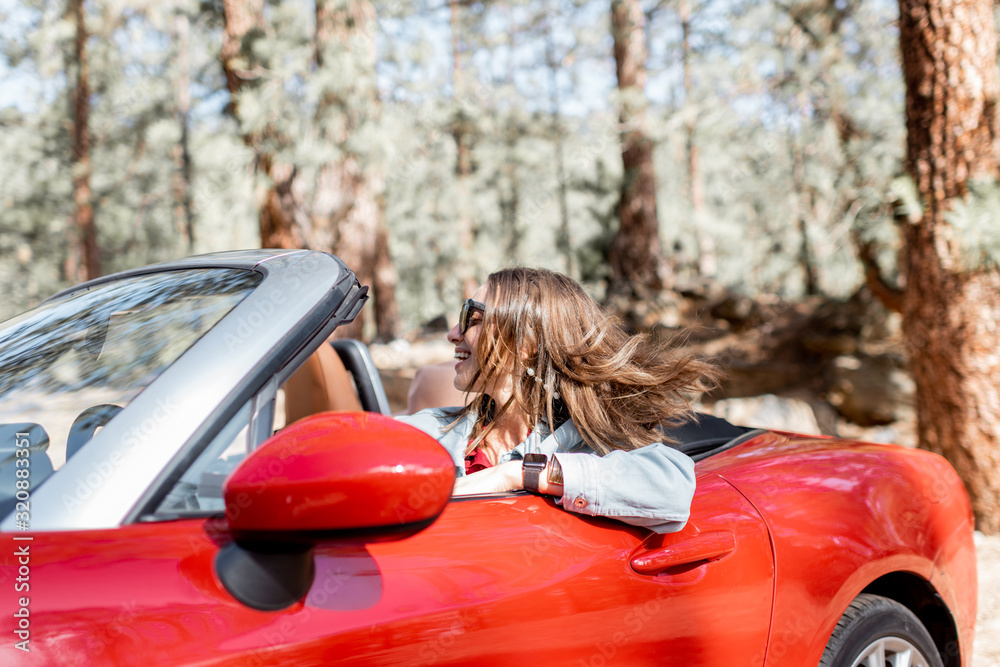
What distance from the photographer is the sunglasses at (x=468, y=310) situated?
6.52ft

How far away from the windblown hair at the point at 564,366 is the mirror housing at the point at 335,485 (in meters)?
0.89

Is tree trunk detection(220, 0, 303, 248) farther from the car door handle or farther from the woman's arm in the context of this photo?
the car door handle

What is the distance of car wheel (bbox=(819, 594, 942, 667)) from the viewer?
1772 mm

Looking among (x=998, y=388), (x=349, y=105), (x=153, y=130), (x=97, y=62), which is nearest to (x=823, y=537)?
(x=998, y=388)

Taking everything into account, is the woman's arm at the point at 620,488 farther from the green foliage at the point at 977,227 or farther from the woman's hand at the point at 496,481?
the green foliage at the point at 977,227

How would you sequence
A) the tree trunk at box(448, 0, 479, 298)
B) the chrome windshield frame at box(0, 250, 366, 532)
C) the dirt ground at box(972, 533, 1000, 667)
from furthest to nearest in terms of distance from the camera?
the tree trunk at box(448, 0, 479, 298), the dirt ground at box(972, 533, 1000, 667), the chrome windshield frame at box(0, 250, 366, 532)

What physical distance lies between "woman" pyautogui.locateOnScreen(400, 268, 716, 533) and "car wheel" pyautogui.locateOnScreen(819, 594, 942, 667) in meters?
0.64

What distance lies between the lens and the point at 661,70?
35.9 feet

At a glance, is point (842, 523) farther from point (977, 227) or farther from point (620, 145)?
point (620, 145)

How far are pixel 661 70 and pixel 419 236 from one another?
20.7m

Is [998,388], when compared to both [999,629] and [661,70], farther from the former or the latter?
[661,70]

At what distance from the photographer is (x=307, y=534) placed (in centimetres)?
103

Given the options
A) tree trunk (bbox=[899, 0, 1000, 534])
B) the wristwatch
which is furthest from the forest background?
the wristwatch

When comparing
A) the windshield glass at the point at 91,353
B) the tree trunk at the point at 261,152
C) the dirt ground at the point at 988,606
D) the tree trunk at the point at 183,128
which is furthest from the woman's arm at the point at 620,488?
the tree trunk at the point at 183,128
